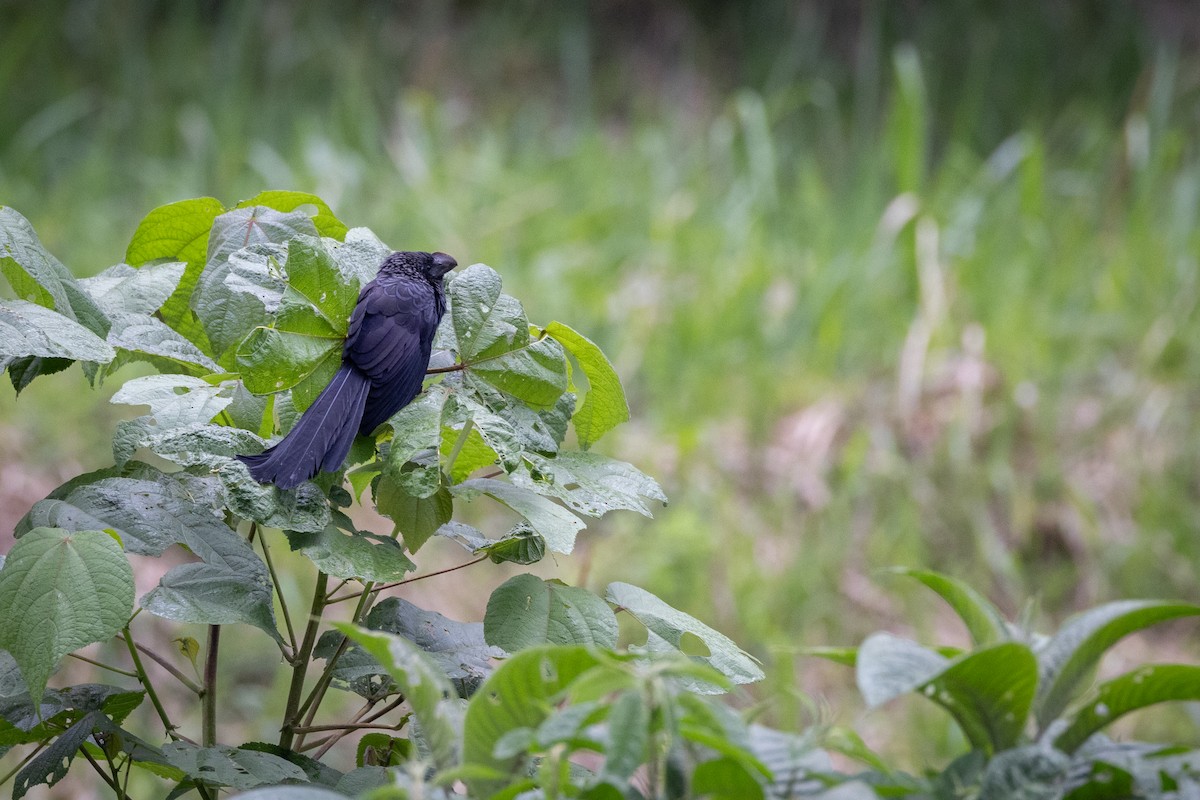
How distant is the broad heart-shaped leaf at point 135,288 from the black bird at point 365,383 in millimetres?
168

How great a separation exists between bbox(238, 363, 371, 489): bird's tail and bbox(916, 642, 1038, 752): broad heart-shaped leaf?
1.50 feet

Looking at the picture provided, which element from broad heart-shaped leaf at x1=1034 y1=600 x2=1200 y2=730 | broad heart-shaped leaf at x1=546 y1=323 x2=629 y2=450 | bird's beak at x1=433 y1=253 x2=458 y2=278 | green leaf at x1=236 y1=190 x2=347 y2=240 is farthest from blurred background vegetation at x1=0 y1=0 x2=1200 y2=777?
broad heart-shaped leaf at x1=1034 y1=600 x2=1200 y2=730

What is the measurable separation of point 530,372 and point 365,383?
0.14 m

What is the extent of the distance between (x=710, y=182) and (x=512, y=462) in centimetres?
443

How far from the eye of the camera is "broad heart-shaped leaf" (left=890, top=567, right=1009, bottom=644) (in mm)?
640

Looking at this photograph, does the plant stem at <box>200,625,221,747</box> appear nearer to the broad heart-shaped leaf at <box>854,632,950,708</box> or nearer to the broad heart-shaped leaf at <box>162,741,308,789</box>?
the broad heart-shaped leaf at <box>162,741,308,789</box>

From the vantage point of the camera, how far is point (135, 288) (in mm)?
939

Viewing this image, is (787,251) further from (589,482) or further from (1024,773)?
(1024,773)

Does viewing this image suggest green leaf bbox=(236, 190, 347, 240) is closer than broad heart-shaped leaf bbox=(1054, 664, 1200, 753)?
No

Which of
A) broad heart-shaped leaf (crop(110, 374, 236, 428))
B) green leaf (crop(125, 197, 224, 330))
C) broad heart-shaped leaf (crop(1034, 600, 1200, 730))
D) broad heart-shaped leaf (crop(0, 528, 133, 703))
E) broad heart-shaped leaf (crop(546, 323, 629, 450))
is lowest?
broad heart-shaped leaf (crop(0, 528, 133, 703))

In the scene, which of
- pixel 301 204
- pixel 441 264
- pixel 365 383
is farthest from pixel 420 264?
pixel 365 383

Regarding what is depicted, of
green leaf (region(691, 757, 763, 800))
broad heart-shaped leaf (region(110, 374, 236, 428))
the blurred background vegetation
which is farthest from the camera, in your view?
the blurred background vegetation

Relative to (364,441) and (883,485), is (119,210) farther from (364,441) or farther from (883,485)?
(364,441)

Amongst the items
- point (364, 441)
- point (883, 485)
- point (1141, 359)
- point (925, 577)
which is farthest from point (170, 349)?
point (1141, 359)
